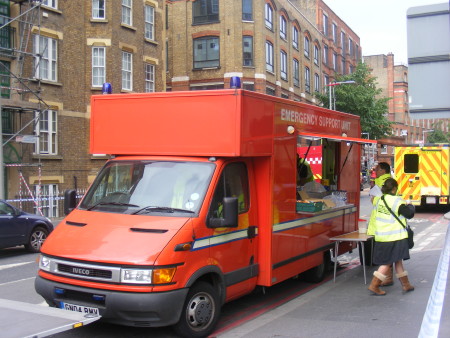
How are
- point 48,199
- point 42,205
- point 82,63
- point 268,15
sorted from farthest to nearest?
1. point 268,15
2. point 82,63
3. point 48,199
4. point 42,205

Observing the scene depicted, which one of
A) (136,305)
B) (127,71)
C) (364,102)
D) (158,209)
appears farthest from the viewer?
(364,102)

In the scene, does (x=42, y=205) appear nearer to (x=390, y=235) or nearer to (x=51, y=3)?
(x=51, y=3)

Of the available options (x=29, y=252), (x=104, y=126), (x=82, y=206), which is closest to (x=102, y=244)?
(x=82, y=206)

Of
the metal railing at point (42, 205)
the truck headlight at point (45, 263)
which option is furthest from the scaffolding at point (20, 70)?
the truck headlight at point (45, 263)

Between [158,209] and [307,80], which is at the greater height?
[307,80]

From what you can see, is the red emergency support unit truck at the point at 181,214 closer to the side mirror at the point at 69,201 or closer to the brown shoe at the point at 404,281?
the side mirror at the point at 69,201

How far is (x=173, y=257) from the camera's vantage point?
5188 millimetres

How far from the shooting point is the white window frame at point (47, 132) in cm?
2070

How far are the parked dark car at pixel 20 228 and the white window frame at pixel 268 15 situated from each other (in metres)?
27.9

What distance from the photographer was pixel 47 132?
21078 millimetres

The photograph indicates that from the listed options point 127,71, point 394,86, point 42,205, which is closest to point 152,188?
point 42,205

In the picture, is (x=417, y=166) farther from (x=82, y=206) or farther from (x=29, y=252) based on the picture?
(x=82, y=206)

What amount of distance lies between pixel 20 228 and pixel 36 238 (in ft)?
2.16

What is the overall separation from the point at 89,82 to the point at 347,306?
1870 centimetres
